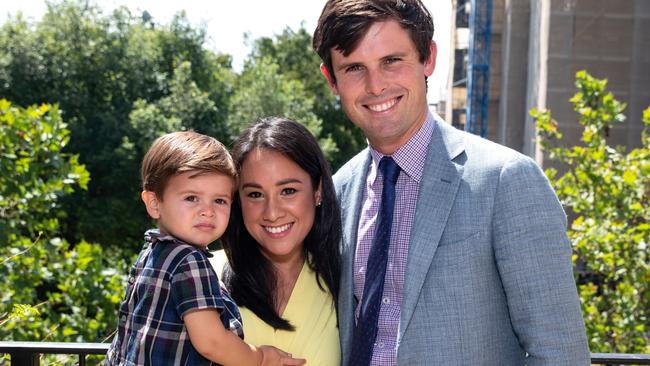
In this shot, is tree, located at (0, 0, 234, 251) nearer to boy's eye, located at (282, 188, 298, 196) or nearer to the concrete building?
the concrete building

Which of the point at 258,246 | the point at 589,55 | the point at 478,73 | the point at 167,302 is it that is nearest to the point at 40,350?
the point at 167,302

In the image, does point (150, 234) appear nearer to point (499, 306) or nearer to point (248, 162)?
point (248, 162)

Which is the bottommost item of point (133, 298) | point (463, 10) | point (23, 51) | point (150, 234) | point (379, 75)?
point (133, 298)

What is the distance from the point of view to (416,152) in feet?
7.19

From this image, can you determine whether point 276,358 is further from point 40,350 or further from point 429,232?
point 40,350

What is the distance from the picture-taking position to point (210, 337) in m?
2.10

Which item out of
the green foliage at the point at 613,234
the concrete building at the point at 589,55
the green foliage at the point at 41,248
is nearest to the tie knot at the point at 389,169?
the green foliage at the point at 41,248

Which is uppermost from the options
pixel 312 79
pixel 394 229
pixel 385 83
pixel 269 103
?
pixel 312 79

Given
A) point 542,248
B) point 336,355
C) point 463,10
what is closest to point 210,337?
point 336,355

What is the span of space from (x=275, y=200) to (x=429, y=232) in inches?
23.8

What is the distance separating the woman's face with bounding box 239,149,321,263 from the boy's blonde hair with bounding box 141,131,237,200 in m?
0.13

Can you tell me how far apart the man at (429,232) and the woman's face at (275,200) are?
0.18m

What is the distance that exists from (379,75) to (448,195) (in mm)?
414

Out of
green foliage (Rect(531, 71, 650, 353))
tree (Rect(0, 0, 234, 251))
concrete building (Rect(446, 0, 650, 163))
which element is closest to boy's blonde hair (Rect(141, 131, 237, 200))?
green foliage (Rect(531, 71, 650, 353))
